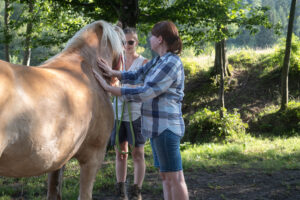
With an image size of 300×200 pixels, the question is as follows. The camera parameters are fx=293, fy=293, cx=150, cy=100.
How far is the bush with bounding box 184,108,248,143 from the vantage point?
9.37 meters

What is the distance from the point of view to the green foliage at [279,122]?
30.9ft

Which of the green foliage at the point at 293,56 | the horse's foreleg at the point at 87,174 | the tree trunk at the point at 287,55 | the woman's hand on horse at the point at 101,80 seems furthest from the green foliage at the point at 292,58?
the horse's foreleg at the point at 87,174

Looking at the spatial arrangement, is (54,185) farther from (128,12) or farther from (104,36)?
(128,12)

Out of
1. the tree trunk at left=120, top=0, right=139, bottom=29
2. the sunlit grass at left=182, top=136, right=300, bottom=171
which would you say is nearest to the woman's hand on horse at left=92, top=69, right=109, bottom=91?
the sunlit grass at left=182, top=136, right=300, bottom=171

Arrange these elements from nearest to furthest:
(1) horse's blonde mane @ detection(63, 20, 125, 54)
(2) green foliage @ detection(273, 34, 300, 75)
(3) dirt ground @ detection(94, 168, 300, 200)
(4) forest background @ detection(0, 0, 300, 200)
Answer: (1) horse's blonde mane @ detection(63, 20, 125, 54), (3) dirt ground @ detection(94, 168, 300, 200), (4) forest background @ detection(0, 0, 300, 200), (2) green foliage @ detection(273, 34, 300, 75)

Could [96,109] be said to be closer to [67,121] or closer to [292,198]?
[67,121]

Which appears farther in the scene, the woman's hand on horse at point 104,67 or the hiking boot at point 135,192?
the hiking boot at point 135,192

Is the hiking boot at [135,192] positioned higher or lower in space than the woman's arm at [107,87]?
lower

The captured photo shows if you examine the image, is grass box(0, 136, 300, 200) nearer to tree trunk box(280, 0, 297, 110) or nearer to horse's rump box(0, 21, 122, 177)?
horse's rump box(0, 21, 122, 177)

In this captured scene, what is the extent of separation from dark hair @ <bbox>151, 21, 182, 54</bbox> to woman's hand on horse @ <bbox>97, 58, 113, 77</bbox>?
2.02 feet

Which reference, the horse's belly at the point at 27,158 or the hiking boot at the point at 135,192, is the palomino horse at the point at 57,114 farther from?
the hiking boot at the point at 135,192

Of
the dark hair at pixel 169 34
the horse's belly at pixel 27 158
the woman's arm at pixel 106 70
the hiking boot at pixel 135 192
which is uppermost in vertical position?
the dark hair at pixel 169 34

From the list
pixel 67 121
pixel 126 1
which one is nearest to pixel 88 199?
pixel 67 121

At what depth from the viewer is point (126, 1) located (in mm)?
6645
